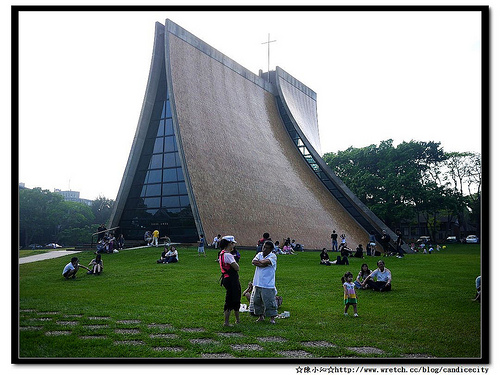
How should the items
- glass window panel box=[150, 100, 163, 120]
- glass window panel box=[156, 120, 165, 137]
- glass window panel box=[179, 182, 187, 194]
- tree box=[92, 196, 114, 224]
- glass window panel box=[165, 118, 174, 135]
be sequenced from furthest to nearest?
1. tree box=[92, 196, 114, 224]
2. glass window panel box=[150, 100, 163, 120]
3. glass window panel box=[156, 120, 165, 137]
4. glass window panel box=[165, 118, 174, 135]
5. glass window panel box=[179, 182, 187, 194]

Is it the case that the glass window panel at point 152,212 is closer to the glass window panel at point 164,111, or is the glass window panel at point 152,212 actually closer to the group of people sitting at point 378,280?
the glass window panel at point 164,111

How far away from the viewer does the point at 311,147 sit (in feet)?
93.5

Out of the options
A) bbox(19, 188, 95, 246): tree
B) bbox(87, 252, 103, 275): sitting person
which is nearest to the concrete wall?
bbox(87, 252, 103, 275): sitting person

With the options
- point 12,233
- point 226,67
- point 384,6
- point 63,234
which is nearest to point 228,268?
point 12,233

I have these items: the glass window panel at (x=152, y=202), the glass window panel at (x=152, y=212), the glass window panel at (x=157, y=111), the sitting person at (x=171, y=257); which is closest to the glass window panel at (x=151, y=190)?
the glass window panel at (x=152, y=202)

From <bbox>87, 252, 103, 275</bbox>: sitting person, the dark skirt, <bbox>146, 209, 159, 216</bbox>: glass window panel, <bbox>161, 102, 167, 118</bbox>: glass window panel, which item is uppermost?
<bbox>161, 102, 167, 118</bbox>: glass window panel

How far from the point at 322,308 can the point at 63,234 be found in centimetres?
3365

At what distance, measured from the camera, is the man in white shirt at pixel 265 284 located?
6602mm

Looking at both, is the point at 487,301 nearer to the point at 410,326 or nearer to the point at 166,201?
the point at 410,326

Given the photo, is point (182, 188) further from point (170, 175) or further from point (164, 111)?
point (164, 111)

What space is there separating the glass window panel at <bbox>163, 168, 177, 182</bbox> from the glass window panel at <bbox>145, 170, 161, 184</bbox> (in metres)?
0.39

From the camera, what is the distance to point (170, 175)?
22266 mm

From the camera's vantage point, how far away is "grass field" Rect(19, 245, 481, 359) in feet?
16.1

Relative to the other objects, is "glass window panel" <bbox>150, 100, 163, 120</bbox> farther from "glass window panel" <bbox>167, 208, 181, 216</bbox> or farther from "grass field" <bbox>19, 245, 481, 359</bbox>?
"grass field" <bbox>19, 245, 481, 359</bbox>
